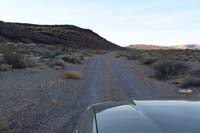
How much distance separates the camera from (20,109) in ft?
28.3

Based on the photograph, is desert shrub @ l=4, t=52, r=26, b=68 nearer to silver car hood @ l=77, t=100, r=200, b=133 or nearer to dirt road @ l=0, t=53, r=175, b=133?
dirt road @ l=0, t=53, r=175, b=133

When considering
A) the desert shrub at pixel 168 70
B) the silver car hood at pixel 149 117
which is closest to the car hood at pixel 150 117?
the silver car hood at pixel 149 117

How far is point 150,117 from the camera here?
2.59m

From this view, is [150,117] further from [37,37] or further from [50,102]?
[37,37]

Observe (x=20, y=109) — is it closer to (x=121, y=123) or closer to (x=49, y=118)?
(x=49, y=118)

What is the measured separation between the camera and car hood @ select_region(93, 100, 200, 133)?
2.27 meters

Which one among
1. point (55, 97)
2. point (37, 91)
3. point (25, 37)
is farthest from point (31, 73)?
point (25, 37)

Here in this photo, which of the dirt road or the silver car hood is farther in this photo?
the dirt road

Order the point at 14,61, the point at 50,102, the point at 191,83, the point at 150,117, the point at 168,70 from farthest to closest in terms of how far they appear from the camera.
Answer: the point at 14,61 < the point at 168,70 < the point at 191,83 < the point at 50,102 < the point at 150,117

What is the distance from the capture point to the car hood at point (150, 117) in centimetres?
227

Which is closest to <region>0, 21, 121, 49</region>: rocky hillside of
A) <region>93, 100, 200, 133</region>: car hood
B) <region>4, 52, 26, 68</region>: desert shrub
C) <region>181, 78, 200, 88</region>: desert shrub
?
<region>4, 52, 26, 68</region>: desert shrub

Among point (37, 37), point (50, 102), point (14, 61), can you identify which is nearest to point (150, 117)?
point (50, 102)

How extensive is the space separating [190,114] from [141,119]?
1.52 ft

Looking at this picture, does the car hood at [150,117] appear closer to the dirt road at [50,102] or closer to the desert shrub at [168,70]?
the dirt road at [50,102]
